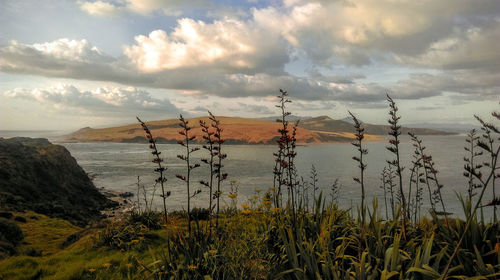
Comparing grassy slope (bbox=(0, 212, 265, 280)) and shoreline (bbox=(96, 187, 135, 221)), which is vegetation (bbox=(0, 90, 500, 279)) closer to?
grassy slope (bbox=(0, 212, 265, 280))

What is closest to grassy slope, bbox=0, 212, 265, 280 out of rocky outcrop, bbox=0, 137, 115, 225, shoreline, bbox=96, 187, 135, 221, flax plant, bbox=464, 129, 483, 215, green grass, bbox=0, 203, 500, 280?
green grass, bbox=0, 203, 500, 280

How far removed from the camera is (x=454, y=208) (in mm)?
26656

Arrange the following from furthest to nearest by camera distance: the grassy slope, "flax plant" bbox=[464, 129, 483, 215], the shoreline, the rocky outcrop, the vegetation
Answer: the shoreline, the rocky outcrop, the grassy slope, the vegetation, "flax plant" bbox=[464, 129, 483, 215]

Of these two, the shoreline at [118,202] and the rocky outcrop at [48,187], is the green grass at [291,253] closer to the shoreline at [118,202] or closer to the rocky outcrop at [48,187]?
the rocky outcrop at [48,187]

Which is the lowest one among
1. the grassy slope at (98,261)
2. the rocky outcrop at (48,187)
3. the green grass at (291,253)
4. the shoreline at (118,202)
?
the shoreline at (118,202)

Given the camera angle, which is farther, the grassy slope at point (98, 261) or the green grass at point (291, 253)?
the grassy slope at point (98, 261)

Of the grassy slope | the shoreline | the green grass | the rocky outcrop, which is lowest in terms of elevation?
the shoreline

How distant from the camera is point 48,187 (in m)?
33.1

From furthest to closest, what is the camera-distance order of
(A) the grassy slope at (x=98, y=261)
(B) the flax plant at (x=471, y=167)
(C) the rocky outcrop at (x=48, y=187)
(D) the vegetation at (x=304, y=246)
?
(C) the rocky outcrop at (x=48, y=187) < (A) the grassy slope at (x=98, y=261) < (D) the vegetation at (x=304, y=246) < (B) the flax plant at (x=471, y=167)

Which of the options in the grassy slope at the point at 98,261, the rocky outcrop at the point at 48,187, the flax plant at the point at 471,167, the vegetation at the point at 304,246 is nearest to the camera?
the flax plant at the point at 471,167

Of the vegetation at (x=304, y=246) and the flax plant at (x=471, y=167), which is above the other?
the flax plant at (x=471, y=167)

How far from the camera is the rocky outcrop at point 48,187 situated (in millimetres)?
24695

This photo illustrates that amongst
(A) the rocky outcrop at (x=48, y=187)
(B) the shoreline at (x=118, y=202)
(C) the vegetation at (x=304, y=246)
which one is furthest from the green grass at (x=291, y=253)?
(B) the shoreline at (x=118, y=202)

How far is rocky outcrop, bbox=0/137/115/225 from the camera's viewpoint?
2470 cm
